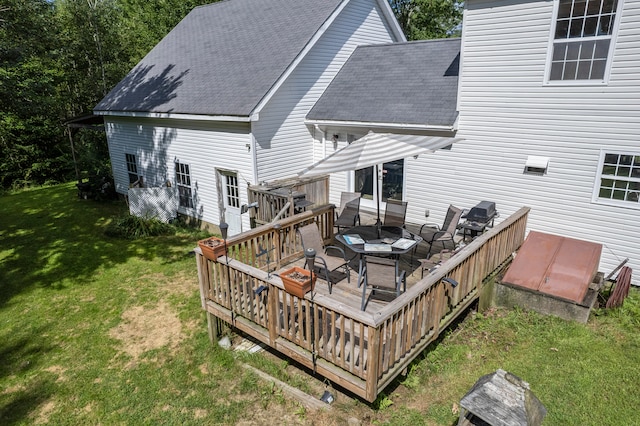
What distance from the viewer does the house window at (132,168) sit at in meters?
15.2

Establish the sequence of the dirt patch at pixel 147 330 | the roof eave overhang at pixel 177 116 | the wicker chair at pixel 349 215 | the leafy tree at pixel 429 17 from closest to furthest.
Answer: the dirt patch at pixel 147 330 → the wicker chair at pixel 349 215 → the roof eave overhang at pixel 177 116 → the leafy tree at pixel 429 17

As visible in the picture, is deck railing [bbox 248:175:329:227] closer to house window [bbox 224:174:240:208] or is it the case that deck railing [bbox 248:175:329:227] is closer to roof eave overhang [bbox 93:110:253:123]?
house window [bbox 224:174:240:208]

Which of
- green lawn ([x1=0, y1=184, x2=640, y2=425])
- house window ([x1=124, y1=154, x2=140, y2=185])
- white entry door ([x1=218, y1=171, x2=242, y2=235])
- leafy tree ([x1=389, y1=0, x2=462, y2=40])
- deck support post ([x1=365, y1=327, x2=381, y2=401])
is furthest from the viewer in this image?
leafy tree ([x1=389, y1=0, x2=462, y2=40])

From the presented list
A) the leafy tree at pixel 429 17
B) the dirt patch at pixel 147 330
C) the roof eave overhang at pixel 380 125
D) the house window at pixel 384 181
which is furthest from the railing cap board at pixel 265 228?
the leafy tree at pixel 429 17

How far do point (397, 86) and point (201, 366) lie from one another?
8.95m

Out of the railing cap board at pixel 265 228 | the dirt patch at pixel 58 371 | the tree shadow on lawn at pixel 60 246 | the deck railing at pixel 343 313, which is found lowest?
the dirt patch at pixel 58 371

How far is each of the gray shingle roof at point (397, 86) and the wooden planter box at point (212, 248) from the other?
614 cm

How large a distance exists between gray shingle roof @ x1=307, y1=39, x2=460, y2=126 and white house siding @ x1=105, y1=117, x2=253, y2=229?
2607mm

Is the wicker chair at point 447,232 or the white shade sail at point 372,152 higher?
the white shade sail at point 372,152

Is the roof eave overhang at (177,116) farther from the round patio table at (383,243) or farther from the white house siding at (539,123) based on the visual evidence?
the white house siding at (539,123)

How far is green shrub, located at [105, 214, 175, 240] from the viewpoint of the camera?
1230cm


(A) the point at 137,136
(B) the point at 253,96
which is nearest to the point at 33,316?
(B) the point at 253,96

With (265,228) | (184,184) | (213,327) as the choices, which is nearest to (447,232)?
(265,228)

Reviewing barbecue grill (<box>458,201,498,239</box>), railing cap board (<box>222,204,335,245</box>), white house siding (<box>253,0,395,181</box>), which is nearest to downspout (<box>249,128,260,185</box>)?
white house siding (<box>253,0,395,181</box>)
